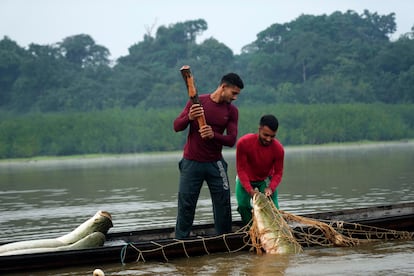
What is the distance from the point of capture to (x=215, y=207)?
8.45 meters

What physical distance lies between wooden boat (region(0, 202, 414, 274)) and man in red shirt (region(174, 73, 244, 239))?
0.28 m

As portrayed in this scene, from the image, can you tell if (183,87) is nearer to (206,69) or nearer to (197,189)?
(206,69)

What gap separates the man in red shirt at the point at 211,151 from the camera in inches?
321

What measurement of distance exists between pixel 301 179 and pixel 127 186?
15.7 ft

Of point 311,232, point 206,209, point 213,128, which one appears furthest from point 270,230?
point 206,209

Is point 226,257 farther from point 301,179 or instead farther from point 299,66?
point 299,66

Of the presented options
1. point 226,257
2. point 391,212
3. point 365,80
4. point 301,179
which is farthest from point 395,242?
point 365,80

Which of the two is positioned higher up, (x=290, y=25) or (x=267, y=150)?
(x=290, y=25)

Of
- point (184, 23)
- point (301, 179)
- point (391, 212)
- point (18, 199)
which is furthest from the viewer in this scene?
point (184, 23)

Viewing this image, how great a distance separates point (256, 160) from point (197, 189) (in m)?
0.74

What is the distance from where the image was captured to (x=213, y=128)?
8227 millimetres

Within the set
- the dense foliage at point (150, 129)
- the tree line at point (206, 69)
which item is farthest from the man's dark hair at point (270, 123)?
the tree line at point (206, 69)

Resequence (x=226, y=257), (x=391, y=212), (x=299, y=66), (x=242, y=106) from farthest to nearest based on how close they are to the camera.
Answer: (x=299, y=66) → (x=242, y=106) → (x=391, y=212) → (x=226, y=257)

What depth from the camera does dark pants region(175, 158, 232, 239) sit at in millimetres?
8289
